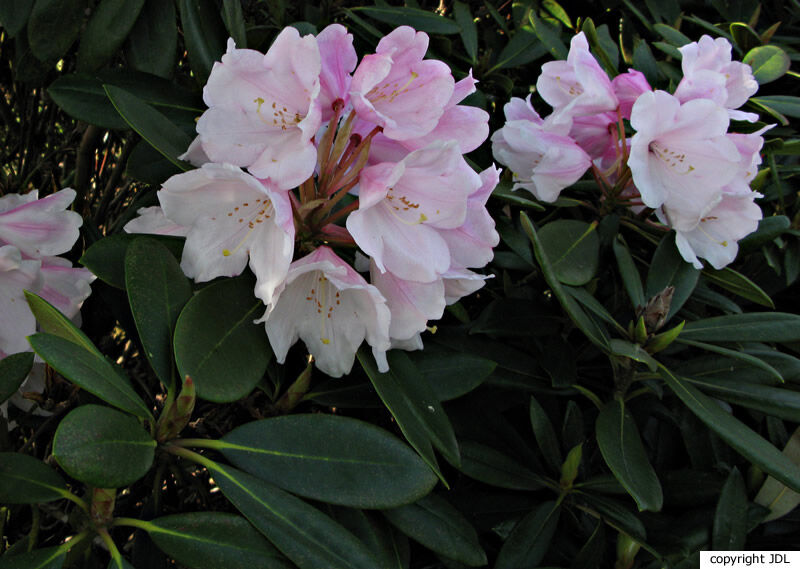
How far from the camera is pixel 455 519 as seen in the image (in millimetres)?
905

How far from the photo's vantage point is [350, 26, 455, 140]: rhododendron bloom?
0.77 m

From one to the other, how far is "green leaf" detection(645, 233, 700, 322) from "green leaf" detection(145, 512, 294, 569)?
700 millimetres

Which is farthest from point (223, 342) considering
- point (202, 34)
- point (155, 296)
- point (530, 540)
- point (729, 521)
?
point (729, 521)

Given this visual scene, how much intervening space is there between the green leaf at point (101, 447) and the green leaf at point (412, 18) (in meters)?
0.84

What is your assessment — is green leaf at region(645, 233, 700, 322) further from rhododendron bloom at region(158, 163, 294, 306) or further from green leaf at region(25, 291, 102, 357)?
green leaf at region(25, 291, 102, 357)

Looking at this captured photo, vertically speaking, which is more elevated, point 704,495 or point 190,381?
point 190,381

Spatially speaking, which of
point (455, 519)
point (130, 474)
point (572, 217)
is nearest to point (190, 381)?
point (130, 474)

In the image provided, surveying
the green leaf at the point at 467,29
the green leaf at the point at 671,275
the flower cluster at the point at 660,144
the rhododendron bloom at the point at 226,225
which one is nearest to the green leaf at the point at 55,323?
the rhododendron bloom at the point at 226,225

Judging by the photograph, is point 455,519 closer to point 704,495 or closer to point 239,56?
point 704,495

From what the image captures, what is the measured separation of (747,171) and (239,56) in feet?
2.64

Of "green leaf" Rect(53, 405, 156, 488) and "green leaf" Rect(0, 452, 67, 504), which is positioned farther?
"green leaf" Rect(0, 452, 67, 504)

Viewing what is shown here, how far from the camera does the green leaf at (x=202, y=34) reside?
0.93m

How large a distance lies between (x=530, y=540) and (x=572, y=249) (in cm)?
45

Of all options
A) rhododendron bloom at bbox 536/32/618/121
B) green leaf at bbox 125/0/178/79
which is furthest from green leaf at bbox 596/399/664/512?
green leaf at bbox 125/0/178/79
